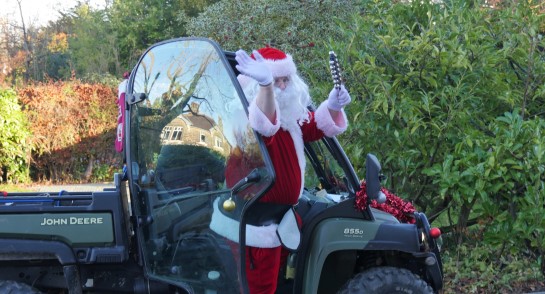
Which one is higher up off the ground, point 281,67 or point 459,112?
point 281,67

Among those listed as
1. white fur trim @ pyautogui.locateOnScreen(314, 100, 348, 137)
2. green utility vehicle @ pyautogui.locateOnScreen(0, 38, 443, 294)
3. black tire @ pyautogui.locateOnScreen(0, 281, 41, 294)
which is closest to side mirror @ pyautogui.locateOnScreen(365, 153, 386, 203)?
green utility vehicle @ pyautogui.locateOnScreen(0, 38, 443, 294)

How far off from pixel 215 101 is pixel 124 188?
77 centimetres

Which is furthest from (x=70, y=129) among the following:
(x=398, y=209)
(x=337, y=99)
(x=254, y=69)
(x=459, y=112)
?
(x=254, y=69)

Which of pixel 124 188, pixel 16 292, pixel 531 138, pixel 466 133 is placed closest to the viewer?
pixel 16 292

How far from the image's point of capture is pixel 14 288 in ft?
11.3

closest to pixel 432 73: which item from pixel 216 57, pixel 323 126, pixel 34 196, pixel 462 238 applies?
pixel 462 238

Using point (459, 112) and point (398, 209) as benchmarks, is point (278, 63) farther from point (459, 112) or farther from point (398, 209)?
point (459, 112)

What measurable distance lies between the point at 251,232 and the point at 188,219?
0.40 m

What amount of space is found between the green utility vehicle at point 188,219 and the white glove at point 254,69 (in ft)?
0.76

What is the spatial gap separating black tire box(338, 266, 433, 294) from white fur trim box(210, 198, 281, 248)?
0.55 m

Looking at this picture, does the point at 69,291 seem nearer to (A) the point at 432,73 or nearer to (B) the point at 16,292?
(B) the point at 16,292

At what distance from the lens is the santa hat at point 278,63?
352 centimetres

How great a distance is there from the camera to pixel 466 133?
5.68 metres

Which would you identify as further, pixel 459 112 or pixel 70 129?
pixel 70 129
